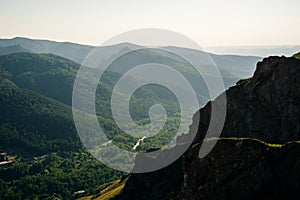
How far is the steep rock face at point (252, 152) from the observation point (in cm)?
3014

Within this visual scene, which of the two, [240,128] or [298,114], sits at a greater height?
[298,114]

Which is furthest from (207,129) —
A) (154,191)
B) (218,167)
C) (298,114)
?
(218,167)

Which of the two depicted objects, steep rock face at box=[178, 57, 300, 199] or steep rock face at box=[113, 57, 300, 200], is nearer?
steep rock face at box=[178, 57, 300, 199]

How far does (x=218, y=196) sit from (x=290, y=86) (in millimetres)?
30903

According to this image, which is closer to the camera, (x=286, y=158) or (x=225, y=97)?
(x=286, y=158)

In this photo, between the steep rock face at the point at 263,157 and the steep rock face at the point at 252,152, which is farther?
the steep rock face at the point at 252,152

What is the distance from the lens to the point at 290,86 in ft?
179

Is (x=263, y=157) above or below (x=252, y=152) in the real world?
below

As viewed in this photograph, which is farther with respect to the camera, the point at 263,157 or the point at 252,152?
the point at 252,152

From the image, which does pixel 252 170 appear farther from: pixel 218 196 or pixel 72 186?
pixel 72 186

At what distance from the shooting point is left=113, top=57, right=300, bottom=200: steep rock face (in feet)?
98.9

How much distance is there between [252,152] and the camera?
3177cm

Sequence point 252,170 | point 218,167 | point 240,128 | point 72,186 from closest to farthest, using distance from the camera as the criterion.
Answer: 1. point 252,170
2. point 218,167
3. point 240,128
4. point 72,186

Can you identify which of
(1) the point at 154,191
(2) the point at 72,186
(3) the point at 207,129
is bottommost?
(2) the point at 72,186
